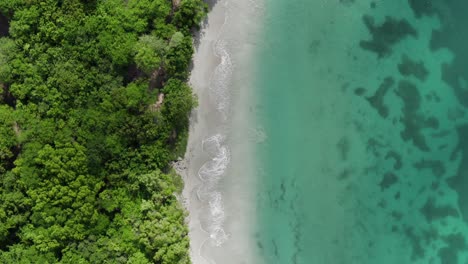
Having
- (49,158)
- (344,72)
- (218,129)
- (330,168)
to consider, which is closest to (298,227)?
(330,168)

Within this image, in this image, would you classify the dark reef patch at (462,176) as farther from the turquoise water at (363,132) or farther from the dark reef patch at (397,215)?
the dark reef patch at (397,215)

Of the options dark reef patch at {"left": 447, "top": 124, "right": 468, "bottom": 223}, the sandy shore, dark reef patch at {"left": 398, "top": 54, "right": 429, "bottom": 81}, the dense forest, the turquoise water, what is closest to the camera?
the dense forest

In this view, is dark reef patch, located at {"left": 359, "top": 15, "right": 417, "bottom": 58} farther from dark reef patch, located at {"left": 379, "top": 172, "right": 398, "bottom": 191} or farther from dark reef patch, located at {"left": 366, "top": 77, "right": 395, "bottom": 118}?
dark reef patch, located at {"left": 379, "top": 172, "right": 398, "bottom": 191}

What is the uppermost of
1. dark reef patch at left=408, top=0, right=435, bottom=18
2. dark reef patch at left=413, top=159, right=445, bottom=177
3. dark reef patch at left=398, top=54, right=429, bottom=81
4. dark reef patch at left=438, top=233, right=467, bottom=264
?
dark reef patch at left=408, top=0, right=435, bottom=18

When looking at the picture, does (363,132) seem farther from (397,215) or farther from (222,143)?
(222,143)

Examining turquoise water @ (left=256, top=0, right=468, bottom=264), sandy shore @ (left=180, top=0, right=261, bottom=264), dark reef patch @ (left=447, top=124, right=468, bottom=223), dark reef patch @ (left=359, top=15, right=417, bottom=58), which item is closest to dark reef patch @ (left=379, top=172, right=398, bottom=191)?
turquoise water @ (left=256, top=0, right=468, bottom=264)

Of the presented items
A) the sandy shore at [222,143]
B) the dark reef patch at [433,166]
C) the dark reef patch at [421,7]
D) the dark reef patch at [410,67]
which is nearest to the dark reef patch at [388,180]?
the dark reef patch at [433,166]

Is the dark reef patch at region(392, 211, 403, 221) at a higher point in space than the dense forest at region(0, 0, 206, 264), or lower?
lower
